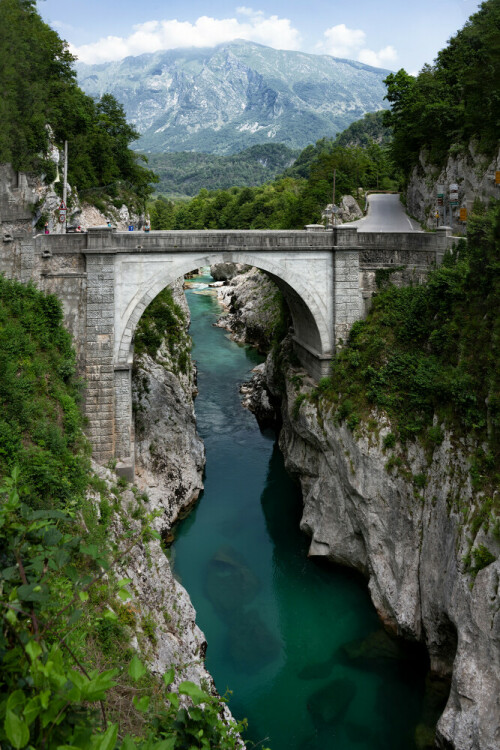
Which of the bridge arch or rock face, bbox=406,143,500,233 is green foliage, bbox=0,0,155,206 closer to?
the bridge arch

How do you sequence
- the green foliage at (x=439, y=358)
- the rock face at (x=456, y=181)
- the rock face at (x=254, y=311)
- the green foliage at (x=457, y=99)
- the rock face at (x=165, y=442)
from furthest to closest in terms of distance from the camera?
1. the rock face at (x=254, y=311)
2. the green foliage at (x=457, y=99)
3. the rock face at (x=456, y=181)
4. the rock face at (x=165, y=442)
5. the green foliage at (x=439, y=358)

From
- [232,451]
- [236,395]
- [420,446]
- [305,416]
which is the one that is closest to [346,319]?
[305,416]

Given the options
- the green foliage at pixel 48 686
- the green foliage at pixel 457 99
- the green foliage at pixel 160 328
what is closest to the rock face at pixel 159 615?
the green foliage at pixel 48 686

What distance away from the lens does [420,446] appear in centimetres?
1905

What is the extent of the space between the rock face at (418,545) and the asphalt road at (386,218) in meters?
15.7

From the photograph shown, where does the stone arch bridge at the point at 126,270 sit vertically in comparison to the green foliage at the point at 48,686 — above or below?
above

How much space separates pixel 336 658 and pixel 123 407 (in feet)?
37.1

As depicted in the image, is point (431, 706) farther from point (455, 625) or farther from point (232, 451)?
point (232, 451)

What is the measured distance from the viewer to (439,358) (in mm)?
20172

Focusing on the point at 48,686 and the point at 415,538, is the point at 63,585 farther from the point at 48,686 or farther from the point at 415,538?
the point at 415,538

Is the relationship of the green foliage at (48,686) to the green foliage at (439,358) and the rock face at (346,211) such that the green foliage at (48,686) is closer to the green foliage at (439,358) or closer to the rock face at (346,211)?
the green foliage at (439,358)

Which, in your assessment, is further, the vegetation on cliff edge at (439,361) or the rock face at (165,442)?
the rock face at (165,442)

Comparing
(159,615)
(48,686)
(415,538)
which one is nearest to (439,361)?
(415,538)

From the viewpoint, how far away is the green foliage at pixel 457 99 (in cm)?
2794
